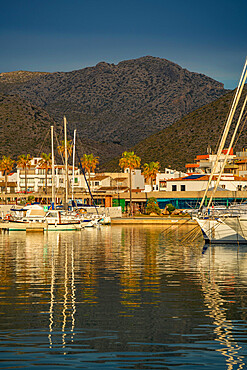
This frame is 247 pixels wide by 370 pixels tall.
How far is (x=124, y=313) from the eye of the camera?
21.6m

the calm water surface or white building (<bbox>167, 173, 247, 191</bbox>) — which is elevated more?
white building (<bbox>167, 173, 247, 191</bbox>)

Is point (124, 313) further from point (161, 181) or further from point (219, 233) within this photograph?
point (161, 181)

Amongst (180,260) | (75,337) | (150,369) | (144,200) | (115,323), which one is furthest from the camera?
(144,200)

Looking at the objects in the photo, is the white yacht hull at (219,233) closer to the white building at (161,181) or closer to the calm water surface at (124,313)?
the calm water surface at (124,313)

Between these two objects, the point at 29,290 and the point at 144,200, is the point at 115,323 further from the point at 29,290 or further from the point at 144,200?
the point at 144,200

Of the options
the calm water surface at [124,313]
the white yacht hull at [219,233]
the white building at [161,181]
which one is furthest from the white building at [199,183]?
the calm water surface at [124,313]

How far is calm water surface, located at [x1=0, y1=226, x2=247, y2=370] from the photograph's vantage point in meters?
15.7

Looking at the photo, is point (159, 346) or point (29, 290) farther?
point (29, 290)

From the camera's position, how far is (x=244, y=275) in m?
32.8

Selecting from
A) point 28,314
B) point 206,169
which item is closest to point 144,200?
point 206,169

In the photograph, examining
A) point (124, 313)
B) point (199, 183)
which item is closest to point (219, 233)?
point (124, 313)

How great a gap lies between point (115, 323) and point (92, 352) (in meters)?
3.77

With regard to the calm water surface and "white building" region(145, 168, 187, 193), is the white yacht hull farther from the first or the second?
"white building" region(145, 168, 187, 193)

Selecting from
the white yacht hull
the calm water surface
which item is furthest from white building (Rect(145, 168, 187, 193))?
the calm water surface
